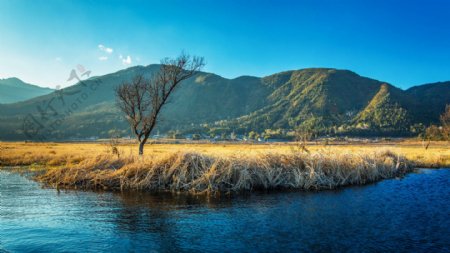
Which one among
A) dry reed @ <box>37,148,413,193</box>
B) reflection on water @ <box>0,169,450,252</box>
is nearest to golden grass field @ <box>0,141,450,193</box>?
dry reed @ <box>37,148,413,193</box>

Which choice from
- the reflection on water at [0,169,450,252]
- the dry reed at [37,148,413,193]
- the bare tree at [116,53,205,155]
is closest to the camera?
the reflection on water at [0,169,450,252]

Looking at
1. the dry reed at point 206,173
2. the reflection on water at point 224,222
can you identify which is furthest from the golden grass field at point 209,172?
the reflection on water at point 224,222

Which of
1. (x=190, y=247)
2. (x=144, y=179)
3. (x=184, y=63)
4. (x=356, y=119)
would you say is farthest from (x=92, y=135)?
(x=190, y=247)

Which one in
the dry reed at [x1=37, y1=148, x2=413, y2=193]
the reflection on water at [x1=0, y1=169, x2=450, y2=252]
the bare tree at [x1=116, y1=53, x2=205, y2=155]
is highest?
the bare tree at [x1=116, y1=53, x2=205, y2=155]

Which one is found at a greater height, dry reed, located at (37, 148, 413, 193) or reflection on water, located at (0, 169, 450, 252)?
dry reed, located at (37, 148, 413, 193)

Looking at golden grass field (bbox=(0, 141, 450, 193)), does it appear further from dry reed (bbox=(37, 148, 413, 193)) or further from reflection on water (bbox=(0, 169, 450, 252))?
reflection on water (bbox=(0, 169, 450, 252))

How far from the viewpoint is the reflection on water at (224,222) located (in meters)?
12.3

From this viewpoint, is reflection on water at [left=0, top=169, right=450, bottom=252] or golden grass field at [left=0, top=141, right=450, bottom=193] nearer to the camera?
reflection on water at [left=0, top=169, right=450, bottom=252]

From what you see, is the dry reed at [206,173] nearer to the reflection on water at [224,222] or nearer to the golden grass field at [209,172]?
the golden grass field at [209,172]

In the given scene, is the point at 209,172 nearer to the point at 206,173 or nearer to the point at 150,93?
the point at 206,173

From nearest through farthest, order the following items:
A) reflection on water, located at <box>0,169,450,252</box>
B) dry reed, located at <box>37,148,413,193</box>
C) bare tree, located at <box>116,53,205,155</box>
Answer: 1. reflection on water, located at <box>0,169,450,252</box>
2. dry reed, located at <box>37,148,413,193</box>
3. bare tree, located at <box>116,53,205,155</box>

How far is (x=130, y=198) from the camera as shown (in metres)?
20.5

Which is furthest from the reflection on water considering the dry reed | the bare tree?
the bare tree

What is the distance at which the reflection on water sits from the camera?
40.4 ft
